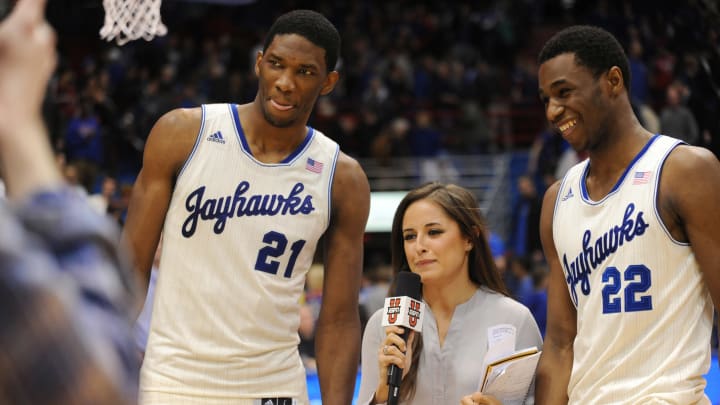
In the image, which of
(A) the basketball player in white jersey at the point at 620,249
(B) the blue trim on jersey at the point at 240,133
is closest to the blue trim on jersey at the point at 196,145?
(B) the blue trim on jersey at the point at 240,133

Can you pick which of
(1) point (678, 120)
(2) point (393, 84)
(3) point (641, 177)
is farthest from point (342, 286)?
(2) point (393, 84)

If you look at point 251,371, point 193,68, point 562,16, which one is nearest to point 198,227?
point 251,371

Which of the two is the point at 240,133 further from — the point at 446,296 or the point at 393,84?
the point at 393,84

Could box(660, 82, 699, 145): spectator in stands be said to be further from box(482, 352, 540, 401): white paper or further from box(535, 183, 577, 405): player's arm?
box(482, 352, 540, 401): white paper

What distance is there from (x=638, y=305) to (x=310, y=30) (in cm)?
173

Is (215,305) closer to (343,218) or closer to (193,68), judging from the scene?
(343,218)

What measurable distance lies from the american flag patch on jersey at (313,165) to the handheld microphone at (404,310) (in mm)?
569

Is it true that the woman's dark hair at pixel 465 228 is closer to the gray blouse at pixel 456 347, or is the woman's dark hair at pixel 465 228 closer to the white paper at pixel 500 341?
the gray blouse at pixel 456 347

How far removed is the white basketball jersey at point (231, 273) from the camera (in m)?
3.95

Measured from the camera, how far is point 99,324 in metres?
1.20

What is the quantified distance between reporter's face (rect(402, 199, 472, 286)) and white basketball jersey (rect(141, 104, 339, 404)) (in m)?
0.53

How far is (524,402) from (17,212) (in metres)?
3.30

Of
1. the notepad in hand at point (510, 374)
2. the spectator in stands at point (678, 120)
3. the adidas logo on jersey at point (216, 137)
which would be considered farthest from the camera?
the spectator in stands at point (678, 120)

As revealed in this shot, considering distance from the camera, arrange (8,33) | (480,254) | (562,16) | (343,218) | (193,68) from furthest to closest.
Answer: (562,16) → (193,68) → (480,254) → (343,218) → (8,33)
